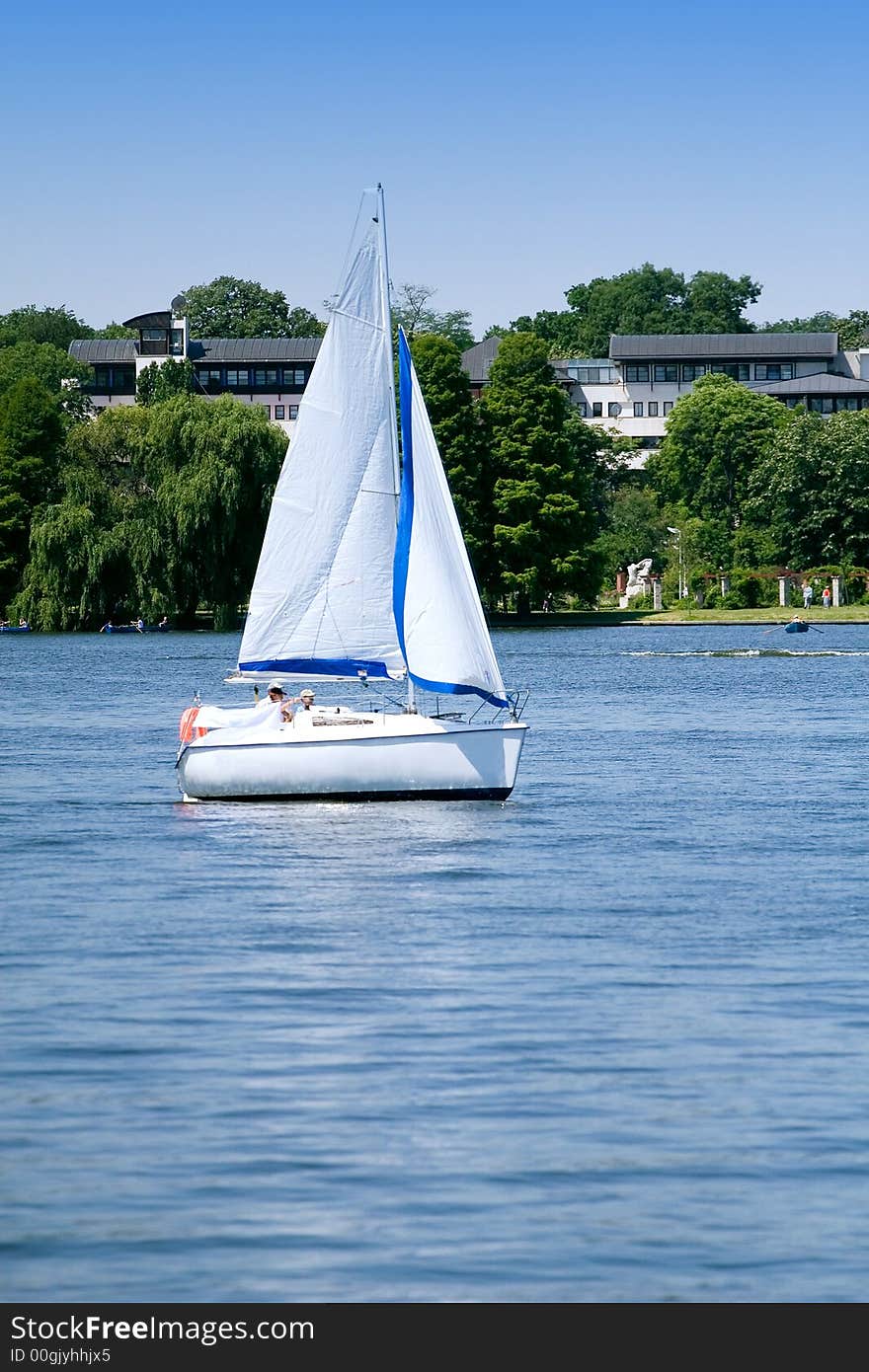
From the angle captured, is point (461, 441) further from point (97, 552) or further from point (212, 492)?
point (97, 552)

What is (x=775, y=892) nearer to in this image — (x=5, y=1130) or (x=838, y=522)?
(x=5, y=1130)

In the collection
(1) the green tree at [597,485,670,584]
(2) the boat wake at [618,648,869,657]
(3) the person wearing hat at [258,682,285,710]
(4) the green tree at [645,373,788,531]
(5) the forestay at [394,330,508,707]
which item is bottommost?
(2) the boat wake at [618,648,869,657]

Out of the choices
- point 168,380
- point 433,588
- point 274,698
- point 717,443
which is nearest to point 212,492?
point 168,380

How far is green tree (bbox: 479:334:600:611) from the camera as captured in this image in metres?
141

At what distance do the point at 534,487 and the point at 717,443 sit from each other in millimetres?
36558

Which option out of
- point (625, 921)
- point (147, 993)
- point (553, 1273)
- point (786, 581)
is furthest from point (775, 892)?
point (786, 581)

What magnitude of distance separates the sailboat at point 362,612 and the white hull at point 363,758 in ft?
0.08

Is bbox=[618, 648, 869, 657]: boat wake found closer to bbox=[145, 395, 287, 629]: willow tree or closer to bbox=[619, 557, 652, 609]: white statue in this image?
bbox=[145, 395, 287, 629]: willow tree

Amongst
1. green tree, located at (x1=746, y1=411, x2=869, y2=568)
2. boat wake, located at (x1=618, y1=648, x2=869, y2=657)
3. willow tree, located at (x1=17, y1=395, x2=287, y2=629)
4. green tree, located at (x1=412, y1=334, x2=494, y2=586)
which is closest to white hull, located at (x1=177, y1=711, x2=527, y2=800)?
boat wake, located at (x1=618, y1=648, x2=869, y2=657)

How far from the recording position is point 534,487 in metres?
141

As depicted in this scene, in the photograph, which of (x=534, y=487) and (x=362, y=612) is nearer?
(x=362, y=612)

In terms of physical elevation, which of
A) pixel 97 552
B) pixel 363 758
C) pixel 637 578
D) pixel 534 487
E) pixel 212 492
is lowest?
pixel 363 758

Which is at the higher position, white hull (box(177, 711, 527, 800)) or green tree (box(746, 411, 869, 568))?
green tree (box(746, 411, 869, 568))

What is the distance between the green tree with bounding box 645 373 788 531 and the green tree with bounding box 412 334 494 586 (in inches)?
1209
